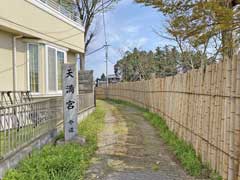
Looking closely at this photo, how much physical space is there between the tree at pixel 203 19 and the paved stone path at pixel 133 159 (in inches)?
119

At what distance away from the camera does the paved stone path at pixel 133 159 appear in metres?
6.84

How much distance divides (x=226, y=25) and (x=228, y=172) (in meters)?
3.96

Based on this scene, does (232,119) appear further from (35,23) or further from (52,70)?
(52,70)

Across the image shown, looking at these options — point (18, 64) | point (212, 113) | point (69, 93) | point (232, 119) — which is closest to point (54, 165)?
point (212, 113)

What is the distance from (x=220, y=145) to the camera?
611 cm

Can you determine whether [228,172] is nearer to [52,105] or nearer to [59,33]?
[52,105]

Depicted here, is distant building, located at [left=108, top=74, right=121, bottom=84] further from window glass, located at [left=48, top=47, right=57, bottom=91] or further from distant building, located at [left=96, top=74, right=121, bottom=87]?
window glass, located at [left=48, top=47, right=57, bottom=91]

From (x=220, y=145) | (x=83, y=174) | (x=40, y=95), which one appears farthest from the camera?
(x=40, y=95)

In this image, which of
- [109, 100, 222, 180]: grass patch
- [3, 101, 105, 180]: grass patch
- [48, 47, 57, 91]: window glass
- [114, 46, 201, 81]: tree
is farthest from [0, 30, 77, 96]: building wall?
[114, 46, 201, 81]: tree

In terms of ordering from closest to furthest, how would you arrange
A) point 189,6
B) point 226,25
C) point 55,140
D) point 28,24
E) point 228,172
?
point 228,172 < point 226,25 < point 189,6 < point 55,140 < point 28,24

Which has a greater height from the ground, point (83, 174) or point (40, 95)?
point (40, 95)

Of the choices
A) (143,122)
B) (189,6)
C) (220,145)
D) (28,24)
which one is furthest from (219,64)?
(143,122)

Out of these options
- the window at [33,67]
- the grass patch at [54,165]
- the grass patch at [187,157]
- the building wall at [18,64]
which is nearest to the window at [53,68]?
the building wall at [18,64]

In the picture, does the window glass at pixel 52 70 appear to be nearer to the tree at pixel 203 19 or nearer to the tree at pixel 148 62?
the tree at pixel 203 19
